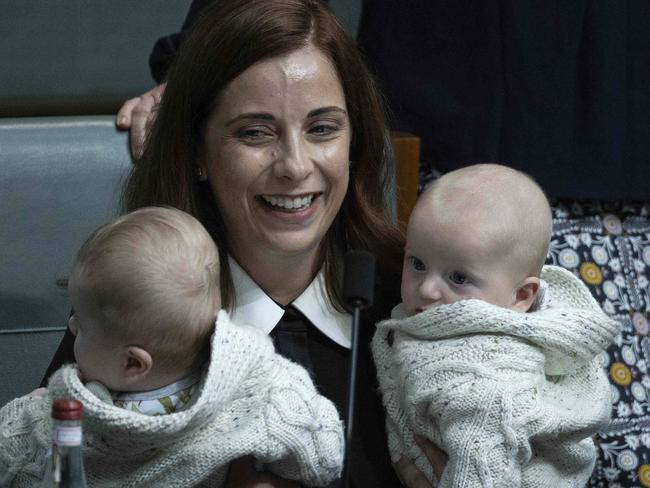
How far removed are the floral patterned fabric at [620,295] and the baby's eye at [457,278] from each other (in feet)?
2.71

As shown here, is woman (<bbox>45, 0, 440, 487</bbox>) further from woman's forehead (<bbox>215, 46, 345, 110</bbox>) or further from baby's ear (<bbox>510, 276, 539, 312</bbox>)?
baby's ear (<bbox>510, 276, 539, 312</bbox>)

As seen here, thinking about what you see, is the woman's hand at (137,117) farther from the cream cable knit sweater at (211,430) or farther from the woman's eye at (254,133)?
the cream cable knit sweater at (211,430)

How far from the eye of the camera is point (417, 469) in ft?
6.37

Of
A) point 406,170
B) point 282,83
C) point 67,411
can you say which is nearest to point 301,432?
point 67,411

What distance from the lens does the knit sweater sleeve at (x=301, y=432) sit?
1.75 meters

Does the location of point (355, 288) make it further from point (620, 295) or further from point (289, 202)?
point (620, 295)

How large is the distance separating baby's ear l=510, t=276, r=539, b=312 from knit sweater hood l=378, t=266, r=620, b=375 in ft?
0.07

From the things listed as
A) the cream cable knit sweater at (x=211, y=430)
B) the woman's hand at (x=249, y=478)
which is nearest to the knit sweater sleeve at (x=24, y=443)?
the cream cable knit sweater at (x=211, y=430)

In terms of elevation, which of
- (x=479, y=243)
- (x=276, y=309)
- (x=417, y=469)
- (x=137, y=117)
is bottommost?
(x=417, y=469)

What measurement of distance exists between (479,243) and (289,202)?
33 cm

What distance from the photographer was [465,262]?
191 cm

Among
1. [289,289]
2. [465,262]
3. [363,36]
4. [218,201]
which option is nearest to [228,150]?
[218,201]

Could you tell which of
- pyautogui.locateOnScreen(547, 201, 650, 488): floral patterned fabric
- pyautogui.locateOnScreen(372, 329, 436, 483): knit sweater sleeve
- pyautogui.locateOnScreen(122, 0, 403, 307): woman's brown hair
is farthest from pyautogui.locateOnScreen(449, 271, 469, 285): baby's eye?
pyautogui.locateOnScreen(547, 201, 650, 488): floral patterned fabric

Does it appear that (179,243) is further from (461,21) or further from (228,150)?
(461,21)
